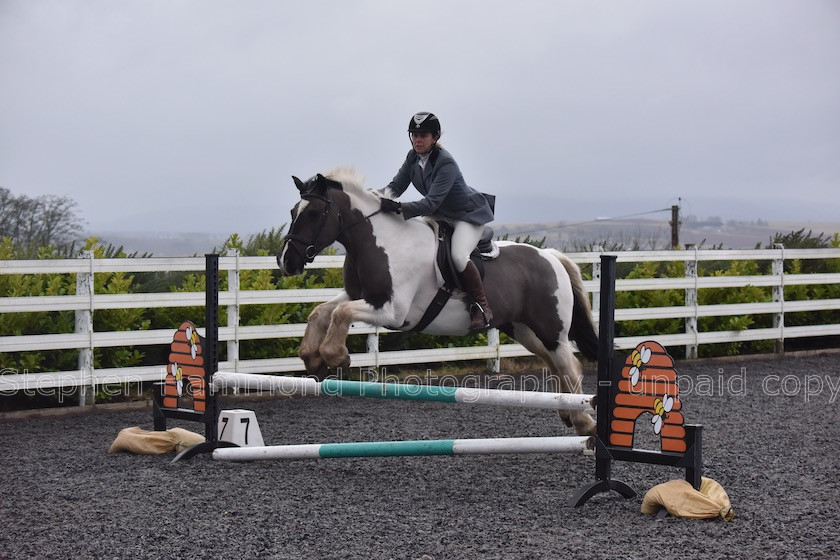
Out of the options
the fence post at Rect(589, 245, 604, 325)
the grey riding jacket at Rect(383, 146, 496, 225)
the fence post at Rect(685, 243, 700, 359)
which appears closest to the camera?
the grey riding jacket at Rect(383, 146, 496, 225)

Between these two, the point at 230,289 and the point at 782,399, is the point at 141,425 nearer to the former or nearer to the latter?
the point at 230,289

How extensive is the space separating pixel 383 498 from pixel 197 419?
1490 millimetres

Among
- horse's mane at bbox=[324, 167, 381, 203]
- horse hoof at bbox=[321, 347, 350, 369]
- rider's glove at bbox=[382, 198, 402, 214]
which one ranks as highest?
horse's mane at bbox=[324, 167, 381, 203]

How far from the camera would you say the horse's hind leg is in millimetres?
5660

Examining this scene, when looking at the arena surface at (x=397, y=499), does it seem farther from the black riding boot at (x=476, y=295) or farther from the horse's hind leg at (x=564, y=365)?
the black riding boot at (x=476, y=295)

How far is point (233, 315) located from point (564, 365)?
330cm

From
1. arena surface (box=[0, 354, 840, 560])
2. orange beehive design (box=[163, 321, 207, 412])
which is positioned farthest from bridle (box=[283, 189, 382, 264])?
arena surface (box=[0, 354, 840, 560])

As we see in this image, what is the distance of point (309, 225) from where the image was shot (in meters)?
4.96

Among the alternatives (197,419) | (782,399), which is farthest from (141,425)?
(782,399)

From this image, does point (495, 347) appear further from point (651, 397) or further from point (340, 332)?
point (651, 397)

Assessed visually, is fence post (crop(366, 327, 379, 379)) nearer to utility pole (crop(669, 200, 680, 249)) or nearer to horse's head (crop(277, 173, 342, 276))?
horse's head (crop(277, 173, 342, 276))

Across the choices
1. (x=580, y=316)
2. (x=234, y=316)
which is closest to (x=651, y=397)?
(x=580, y=316)

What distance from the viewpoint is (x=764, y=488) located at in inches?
180

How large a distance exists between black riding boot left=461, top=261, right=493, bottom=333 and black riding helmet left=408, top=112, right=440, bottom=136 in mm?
826
